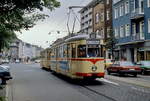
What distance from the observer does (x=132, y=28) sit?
4975 cm

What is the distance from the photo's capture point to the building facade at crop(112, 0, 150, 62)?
45.1m

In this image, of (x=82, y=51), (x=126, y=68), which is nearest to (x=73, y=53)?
(x=82, y=51)

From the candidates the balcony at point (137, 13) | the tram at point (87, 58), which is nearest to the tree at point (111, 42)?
the balcony at point (137, 13)

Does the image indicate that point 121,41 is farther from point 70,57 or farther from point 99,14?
point 70,57

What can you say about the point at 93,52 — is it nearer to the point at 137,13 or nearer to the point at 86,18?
the point at 137,13

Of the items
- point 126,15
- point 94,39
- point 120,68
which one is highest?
point 126,15

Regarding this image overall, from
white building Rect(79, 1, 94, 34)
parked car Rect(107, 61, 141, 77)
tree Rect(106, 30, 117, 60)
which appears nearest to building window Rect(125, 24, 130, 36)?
tree Rect(106, 30, 117, 60)

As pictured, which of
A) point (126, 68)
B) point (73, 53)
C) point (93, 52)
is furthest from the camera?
point (126, 68)

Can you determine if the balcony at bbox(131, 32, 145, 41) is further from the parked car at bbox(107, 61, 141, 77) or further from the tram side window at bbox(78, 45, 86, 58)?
the tram side window at bbox(78, 45, 86, 58)

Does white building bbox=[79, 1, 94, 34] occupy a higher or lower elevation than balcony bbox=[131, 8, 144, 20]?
higher

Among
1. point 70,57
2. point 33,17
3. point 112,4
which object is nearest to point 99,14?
point 112,4

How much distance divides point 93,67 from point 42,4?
11.5m

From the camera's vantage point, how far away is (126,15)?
52281 mm

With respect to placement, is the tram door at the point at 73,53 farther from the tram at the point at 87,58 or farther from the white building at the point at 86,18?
the white building at the point at 86,18
